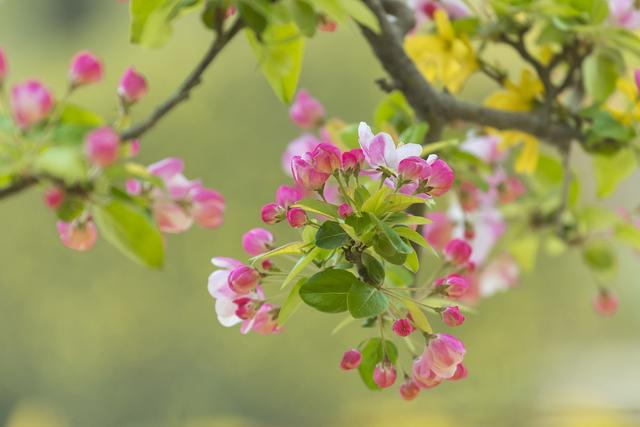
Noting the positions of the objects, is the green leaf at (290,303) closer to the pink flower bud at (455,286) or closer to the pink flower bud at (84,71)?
the pink flower bud at (455,286)

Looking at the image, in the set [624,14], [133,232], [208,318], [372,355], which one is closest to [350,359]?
[372,355]

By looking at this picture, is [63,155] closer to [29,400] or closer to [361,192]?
[361,192]

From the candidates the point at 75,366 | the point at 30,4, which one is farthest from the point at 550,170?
the point at 30,4

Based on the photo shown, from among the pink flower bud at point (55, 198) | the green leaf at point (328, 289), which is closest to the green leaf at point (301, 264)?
the green leaf at point (328, 289)

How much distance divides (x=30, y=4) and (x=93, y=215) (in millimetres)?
3402

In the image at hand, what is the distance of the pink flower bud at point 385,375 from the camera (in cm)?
41

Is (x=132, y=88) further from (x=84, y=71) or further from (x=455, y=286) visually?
(x=455, y=286)

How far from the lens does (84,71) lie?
1.60 ft

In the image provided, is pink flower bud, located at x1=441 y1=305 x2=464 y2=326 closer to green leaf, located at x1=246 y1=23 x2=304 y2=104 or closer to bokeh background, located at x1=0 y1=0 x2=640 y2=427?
green leaf, located at x1=246 y1=23 x2=304 y2=104

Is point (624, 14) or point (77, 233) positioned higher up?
point (77, 233)

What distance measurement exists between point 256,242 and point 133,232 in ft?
0.21

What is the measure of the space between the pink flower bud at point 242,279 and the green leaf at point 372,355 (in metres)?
0.07

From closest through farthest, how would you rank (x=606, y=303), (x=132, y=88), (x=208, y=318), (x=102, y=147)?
(x=102, y=147) < (x=132, y=88) < (x=606, y=303) < (x=208, y=318)

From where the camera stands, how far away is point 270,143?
3068mm
